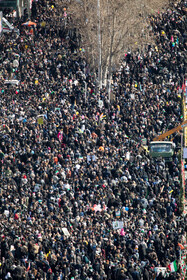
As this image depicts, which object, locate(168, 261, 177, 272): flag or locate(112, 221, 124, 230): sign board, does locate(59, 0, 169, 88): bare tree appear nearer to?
locate(112, 221, 124, 230): sign board

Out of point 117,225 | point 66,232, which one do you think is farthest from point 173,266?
point 66,232

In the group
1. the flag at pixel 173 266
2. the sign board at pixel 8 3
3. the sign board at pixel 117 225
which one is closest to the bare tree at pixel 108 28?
the sign board at pixel 8 3

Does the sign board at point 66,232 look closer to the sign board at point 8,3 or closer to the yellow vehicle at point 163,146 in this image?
the yellow vehicle at point 163,146

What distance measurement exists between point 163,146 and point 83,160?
515 centimetres

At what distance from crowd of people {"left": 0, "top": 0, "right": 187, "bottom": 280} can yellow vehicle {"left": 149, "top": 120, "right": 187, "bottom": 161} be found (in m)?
0.79

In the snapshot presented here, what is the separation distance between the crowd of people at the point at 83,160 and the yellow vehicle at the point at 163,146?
0.79 meters

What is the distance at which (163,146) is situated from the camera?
5378 centimetres

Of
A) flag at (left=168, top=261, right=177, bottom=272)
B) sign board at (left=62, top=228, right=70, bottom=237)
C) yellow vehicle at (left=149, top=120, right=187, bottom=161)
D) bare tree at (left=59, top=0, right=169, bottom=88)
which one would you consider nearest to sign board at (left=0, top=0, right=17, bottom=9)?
bare tree at (left=59, top=0, right=169, bottom=88)

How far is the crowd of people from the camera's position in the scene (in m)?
41.1

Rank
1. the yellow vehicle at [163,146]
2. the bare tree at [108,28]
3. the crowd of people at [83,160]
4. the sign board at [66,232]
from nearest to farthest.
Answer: the crowd of people at [83,160], the sign board at [66,232], the yellow vehicle at [163,146], the bare tree at [108,28]

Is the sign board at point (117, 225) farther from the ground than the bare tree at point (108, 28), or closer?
closer

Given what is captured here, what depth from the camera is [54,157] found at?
5012 centimetres

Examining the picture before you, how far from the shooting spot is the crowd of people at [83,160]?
41.1 m

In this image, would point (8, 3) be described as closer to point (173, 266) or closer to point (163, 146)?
point (163, 146)
